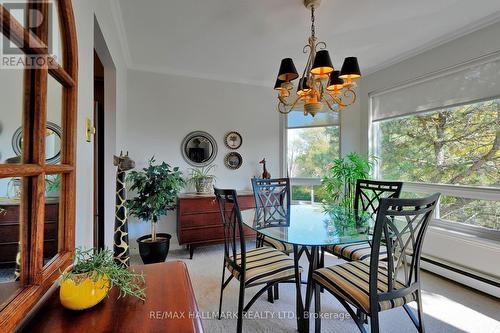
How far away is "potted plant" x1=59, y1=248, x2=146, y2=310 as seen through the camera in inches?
30.5

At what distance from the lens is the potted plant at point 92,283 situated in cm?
78

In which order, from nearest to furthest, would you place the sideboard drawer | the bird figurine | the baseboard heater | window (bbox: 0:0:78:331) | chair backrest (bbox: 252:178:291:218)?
1. window (bbox: 0:0:78:331)
2. the baseboard heater
3. chair backrest (bbox: 252:178:291:218)
4. the sideboard drawer
5. the bird figurine

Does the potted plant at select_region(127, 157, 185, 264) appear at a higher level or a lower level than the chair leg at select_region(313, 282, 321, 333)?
higher

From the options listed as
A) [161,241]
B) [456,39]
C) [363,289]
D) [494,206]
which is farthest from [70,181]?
[456,39]

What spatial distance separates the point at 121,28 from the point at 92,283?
267 cm

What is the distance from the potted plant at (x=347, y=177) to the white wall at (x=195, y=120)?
105 cm

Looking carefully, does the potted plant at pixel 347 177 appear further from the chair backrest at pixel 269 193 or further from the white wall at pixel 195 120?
the white wall at pixel 195 120

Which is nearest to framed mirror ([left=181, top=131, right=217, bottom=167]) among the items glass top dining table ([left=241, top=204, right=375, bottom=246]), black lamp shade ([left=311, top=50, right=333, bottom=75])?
glass top dining table ([left=241, top=204, right=375, bottom=246])

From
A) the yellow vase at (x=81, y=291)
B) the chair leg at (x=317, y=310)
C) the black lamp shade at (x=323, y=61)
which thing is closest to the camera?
the yellow vase at (x=81, y=291)

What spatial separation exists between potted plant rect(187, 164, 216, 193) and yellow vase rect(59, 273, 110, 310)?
2.82 m

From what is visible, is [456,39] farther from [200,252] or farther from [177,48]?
[200,252]

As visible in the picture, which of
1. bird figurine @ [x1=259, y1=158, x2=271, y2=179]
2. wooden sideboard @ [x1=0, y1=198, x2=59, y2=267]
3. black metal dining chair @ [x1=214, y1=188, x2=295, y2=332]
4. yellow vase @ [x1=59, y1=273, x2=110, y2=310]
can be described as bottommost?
black metal dining chair @ [x1=214, y1=188, x2=295, y2=332]

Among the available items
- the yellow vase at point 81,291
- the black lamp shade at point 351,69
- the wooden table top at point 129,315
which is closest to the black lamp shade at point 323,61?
the black lamp shade at point 351,69

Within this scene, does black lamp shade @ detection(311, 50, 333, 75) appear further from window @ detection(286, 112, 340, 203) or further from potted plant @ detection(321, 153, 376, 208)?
window @ detection(286, 112, 340, 203)
